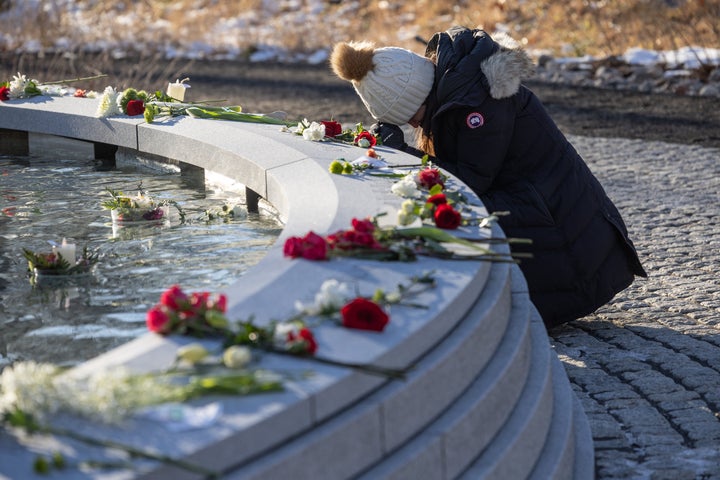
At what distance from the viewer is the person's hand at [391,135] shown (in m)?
5.14

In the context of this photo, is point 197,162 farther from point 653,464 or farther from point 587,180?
point 653,464

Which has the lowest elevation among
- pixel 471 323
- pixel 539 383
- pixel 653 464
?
pixel 653 464

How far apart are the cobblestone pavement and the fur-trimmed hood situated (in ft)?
3.89

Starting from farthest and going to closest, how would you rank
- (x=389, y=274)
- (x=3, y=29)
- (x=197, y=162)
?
(x=3, y=29) → (x=197, y=162) → (x=389, y=274)

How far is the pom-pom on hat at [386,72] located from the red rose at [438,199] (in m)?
1.32

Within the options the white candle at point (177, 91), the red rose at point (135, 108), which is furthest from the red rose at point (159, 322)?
the white candle at point (177, 91)

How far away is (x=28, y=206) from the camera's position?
16.4 feet

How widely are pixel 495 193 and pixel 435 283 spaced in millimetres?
2052


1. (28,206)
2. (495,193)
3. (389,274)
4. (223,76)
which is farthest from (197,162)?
(223,76)

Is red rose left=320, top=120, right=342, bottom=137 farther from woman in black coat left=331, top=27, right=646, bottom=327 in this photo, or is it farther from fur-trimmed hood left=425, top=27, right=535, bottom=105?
fur-trimmed hood left=425, top=27, right=535, bottom=105

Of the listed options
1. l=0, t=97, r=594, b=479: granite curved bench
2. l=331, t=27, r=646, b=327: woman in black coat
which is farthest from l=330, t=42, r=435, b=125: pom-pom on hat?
l=0, t=97, r=594, b=479: granite curved bench

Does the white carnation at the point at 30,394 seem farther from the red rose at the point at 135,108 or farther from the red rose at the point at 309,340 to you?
the red rose at the point at 135,108

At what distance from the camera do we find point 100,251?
14.0 feet

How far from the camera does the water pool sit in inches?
135
